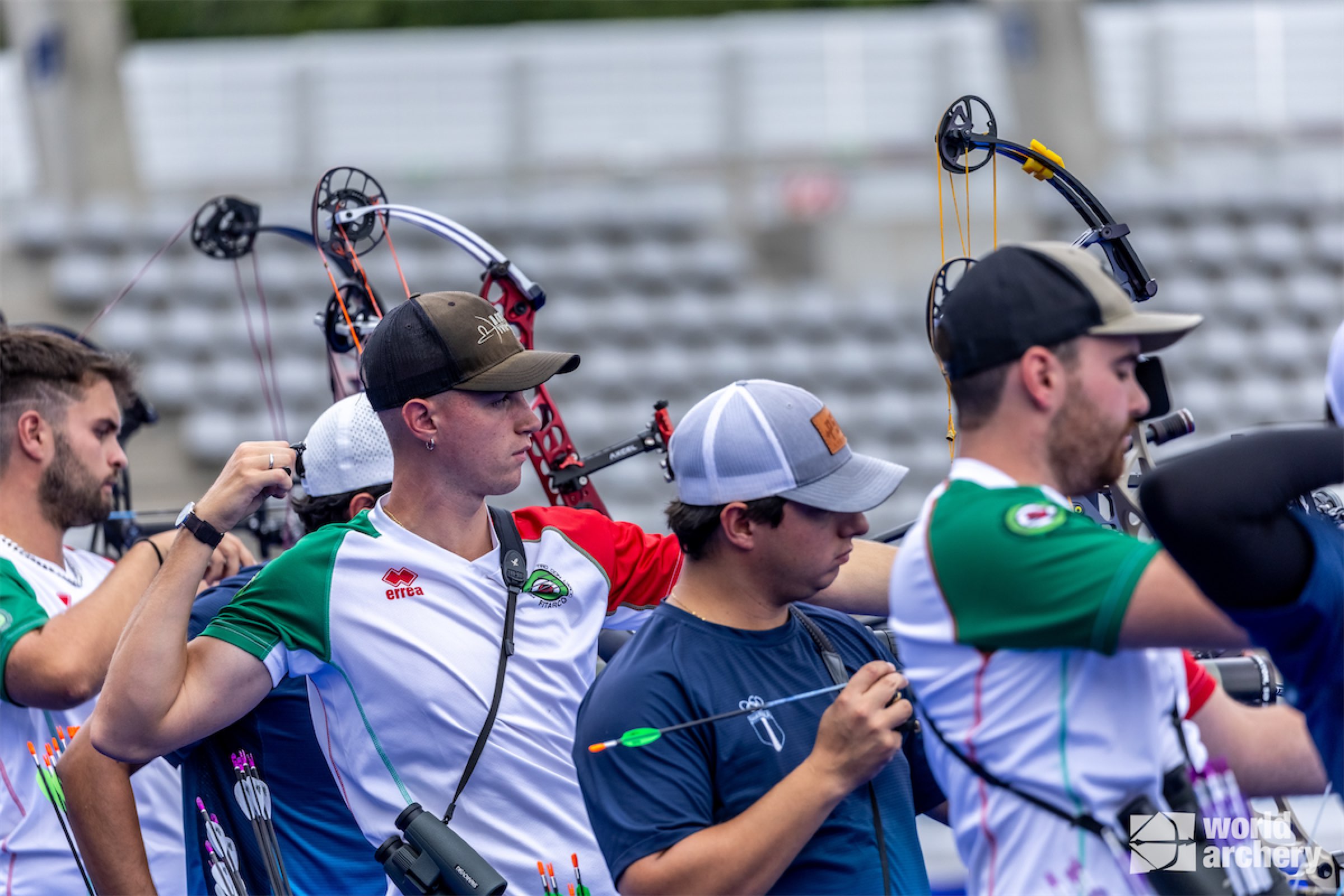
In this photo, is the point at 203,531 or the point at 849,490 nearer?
the point at 849,490

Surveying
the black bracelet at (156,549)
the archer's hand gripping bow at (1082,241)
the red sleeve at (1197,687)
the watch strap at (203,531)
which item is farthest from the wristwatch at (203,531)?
the red sleeve at (1197,687)

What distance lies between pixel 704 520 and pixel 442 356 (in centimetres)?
60

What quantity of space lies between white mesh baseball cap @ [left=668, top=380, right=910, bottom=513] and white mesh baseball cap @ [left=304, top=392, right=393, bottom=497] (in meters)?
0.83

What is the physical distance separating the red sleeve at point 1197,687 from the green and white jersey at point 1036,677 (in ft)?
0.34

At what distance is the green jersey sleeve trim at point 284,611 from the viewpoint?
224 cm

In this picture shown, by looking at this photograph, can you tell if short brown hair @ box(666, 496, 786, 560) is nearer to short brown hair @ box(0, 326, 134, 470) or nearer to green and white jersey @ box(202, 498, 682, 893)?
green and white jersey @ box(202, 498, 682, 893)

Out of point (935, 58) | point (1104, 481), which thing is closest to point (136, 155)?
point (935, 58)

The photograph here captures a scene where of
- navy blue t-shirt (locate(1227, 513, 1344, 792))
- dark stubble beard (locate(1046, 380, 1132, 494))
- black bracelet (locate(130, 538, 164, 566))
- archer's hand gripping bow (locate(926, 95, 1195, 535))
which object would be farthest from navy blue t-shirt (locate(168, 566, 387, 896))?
navy blue t-shirt (locate(1227, 513, 1344, 792))

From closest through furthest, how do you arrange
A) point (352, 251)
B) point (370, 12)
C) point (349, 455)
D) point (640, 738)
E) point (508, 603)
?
point (640, 738)
point (508, 603)
point (349, 455)
point (352, 251)
point (370, 12)

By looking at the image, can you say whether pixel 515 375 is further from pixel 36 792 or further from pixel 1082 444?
pixel 36 792

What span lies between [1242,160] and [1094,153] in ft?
5.80

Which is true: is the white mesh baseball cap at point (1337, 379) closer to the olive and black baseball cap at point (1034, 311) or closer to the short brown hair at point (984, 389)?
the olive and black baseball cap at point (1034, 311)

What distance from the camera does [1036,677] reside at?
1.57 m

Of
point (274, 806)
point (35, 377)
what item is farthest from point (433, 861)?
point (35, 377)
